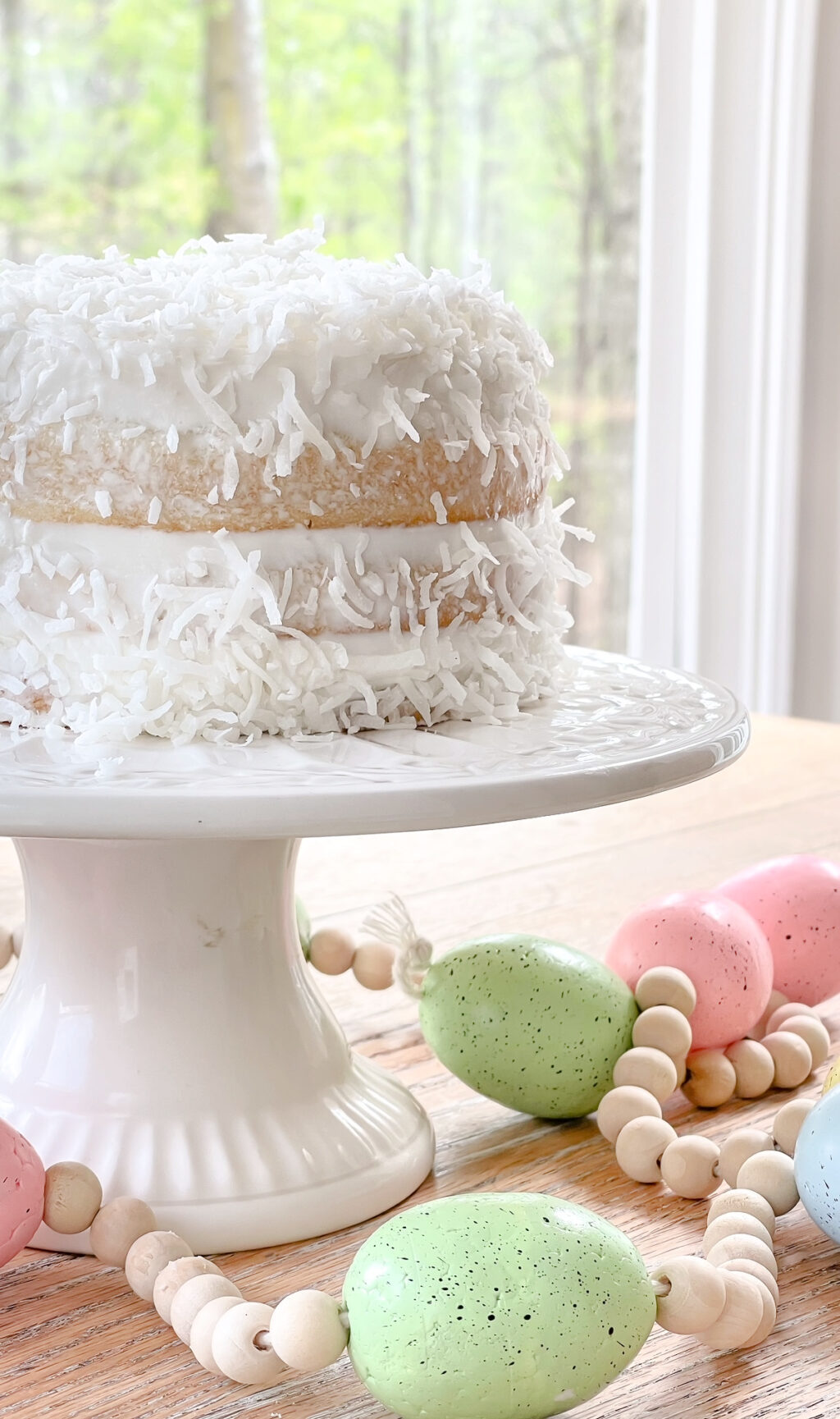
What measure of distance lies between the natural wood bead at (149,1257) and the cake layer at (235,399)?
30cm

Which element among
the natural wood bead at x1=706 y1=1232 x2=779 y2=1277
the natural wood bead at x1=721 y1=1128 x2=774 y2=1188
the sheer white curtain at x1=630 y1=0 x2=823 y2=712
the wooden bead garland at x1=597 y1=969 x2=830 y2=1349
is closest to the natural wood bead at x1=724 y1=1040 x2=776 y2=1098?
the wooden bead garland at x1=597 y1=969 x2=830 y2=1349

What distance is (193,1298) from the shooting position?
0.59 m

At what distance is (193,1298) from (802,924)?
0.48 metres

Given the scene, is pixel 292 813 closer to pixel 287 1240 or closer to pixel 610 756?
pixel 610 756

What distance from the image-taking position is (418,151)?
2.60m

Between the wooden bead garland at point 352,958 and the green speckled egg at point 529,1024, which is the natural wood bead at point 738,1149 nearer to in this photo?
the green speckled egg at point 529,1024

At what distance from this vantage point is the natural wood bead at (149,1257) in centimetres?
63

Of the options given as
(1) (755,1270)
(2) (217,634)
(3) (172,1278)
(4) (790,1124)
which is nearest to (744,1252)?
(1) (755,1270)

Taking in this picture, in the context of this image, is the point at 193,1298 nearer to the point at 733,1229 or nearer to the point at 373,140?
the point at 733,1229

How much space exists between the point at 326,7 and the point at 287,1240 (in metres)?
2.33

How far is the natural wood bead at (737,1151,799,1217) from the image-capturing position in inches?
27.3

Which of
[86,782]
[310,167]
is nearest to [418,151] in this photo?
[310,167]

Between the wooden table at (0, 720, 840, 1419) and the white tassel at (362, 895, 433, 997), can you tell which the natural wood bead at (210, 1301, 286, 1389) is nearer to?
the wooden table at (0, 720, 840, 1419)

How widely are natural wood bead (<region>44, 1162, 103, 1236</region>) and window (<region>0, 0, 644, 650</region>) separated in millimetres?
2051
